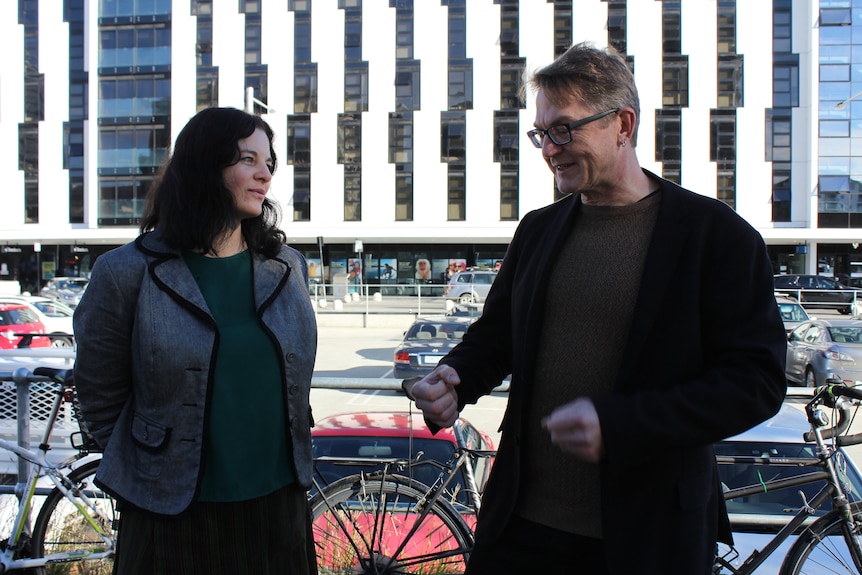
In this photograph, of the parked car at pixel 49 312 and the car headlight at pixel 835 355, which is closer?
the car headlight at pixel 835 355

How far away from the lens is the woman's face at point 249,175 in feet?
6.88

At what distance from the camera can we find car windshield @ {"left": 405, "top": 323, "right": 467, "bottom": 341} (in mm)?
12716

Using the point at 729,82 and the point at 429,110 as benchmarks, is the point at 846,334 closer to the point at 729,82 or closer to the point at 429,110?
the point at 729,82

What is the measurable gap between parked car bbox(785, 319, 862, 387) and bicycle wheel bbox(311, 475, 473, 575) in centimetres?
968

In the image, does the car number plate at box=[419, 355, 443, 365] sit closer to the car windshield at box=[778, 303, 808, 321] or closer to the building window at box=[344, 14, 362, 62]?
the car windshield at box=[778, 303, 808, 321]

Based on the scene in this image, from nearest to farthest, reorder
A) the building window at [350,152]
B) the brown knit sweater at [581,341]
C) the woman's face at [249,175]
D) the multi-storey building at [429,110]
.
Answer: the brown knit sweater at [581,341]
the woman's face at [249,175]
the multi-storey building at [429,110]
the building window at [350,152]

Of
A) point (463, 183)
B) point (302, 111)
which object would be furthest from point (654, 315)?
point (302, 111)

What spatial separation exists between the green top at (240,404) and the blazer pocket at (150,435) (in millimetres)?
113

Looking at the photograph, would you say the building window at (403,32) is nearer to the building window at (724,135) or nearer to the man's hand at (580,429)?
the building window at (724,135)

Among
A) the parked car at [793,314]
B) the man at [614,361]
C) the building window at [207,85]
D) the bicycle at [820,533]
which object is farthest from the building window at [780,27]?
the man at [614,361]

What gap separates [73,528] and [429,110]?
39.7m

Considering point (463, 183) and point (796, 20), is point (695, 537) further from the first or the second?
point (796, 20)

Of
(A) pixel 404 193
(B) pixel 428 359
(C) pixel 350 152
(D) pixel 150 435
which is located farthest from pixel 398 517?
(C) pixel 350 152

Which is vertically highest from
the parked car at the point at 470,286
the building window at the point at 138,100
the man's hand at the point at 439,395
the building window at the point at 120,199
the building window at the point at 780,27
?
the building window at the point at 780,27
